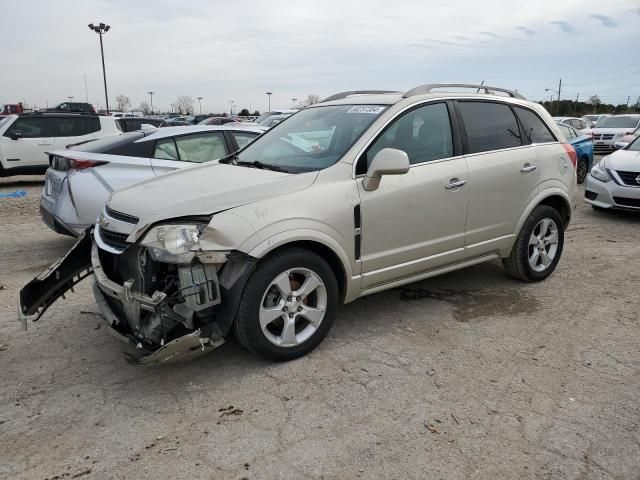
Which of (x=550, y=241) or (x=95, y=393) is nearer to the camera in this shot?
(x=95, y=393)

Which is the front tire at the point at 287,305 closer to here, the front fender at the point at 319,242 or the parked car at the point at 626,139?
the front fender at the point at 319,242

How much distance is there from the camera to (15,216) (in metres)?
8.80

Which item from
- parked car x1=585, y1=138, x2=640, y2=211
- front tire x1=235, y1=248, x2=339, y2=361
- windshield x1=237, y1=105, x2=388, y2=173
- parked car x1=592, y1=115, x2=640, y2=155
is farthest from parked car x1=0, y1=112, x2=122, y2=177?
parked car x1=592, y1=115, x2=640, y2=155

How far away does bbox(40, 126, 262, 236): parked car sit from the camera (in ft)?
18.4

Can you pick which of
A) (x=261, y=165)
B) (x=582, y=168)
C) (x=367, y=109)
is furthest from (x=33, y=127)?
(x=582, y=168)

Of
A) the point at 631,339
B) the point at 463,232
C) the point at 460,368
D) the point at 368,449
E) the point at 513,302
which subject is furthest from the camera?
the point at 513,302

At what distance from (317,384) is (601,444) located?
1.61 m

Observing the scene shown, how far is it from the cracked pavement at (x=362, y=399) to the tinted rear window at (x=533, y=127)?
1.54 metres

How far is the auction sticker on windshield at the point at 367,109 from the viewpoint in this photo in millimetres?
4089

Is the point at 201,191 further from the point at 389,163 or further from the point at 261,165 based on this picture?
the point at 389,163

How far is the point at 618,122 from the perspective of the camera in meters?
21.4

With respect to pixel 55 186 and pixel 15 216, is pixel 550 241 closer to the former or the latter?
pixel 55 186

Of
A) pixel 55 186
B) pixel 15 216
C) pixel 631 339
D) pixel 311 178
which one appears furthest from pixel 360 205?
pixel 15 216

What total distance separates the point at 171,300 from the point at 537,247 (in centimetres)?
366
